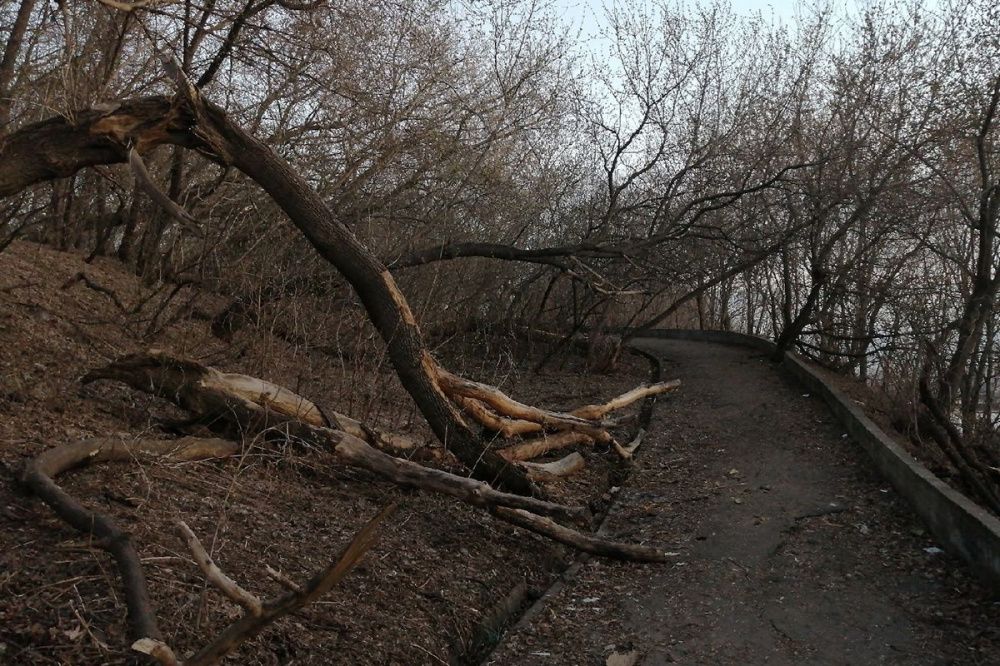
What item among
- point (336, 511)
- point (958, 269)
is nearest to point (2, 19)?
Answer: point (336, 511)

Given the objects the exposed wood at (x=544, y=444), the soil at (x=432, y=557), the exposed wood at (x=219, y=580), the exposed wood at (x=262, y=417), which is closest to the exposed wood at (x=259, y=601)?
the exposed wood at (x=219, y=580)

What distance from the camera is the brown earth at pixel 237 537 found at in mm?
3797

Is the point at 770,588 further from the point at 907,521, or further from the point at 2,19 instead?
the point at 2,19

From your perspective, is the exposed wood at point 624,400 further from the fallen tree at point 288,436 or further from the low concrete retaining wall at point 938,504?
the fallen tree at point 288,436

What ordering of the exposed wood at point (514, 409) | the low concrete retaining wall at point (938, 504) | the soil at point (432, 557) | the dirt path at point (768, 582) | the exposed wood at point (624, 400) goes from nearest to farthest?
the soil at point (432, 557) → the dirt path at point (768, 582) → the low concrete retaining wall at point (938, 504) → the exposed wood at point (514, 409) → the exposed wood at point (624, 400)

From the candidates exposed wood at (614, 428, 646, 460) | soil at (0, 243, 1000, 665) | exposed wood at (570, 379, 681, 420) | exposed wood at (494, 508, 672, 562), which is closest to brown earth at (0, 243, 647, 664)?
soil at (0, 243, 1000, 665)

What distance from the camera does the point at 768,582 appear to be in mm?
6148

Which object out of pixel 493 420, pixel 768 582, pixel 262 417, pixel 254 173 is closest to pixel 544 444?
pixel 493 420

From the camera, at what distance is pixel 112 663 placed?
3414mm

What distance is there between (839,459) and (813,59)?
1221 centimetres

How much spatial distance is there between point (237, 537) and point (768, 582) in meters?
3.60

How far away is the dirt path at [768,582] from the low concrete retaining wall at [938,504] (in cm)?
12

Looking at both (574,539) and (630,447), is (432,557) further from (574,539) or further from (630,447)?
(630,447)

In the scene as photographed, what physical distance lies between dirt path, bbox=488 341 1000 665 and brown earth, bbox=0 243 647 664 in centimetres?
52
